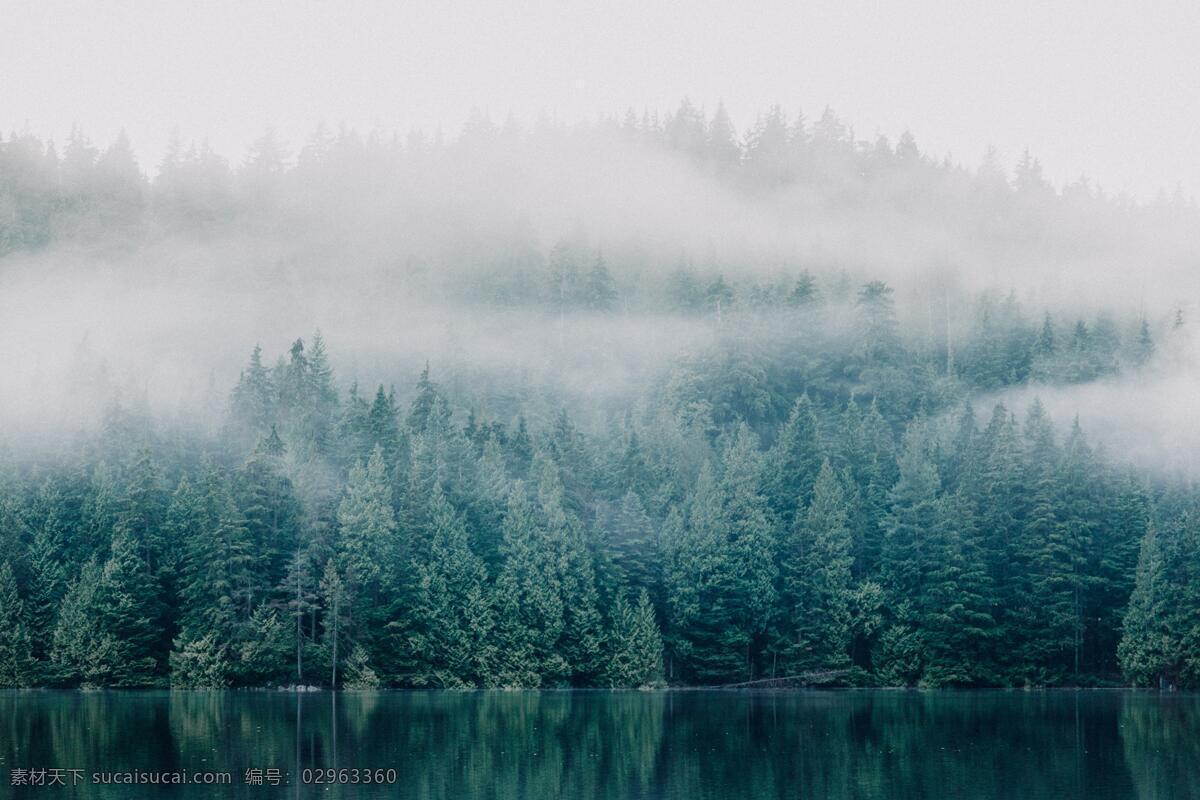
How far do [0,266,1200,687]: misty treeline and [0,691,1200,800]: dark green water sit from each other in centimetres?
1081

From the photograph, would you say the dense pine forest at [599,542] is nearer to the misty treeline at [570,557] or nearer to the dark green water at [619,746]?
the misty treeline at [570,557]

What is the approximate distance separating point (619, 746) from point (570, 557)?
43.8 meters

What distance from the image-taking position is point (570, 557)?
333 ft

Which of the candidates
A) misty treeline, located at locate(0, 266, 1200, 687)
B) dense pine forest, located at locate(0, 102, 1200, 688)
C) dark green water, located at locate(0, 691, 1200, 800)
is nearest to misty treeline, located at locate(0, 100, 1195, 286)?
dense pine forest, located at locate(0, 102, 1200, 688)

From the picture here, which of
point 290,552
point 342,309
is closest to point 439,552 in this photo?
point 290,552

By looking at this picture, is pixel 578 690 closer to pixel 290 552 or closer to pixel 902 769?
pixel 290 552

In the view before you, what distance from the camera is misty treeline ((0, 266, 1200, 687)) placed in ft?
316

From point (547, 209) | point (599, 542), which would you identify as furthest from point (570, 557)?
point (547, 209)

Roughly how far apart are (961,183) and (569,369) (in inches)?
2964

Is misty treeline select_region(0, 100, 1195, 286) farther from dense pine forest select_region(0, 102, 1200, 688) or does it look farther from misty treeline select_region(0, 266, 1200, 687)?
misty treeline select_region(0, 266, 1200, 687)

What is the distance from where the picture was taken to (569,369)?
15438 centimetres

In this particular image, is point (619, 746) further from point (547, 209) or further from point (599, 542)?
point (547, 209)

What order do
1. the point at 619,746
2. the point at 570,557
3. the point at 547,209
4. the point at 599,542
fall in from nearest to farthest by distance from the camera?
the point at 619,746 → the point at 570,557 → the point at 599,542 → the point at 547,209

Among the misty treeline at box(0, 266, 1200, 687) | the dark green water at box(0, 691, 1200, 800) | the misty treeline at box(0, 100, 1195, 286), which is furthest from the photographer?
the misty treeline at box(0, 100, 1195, 286)
